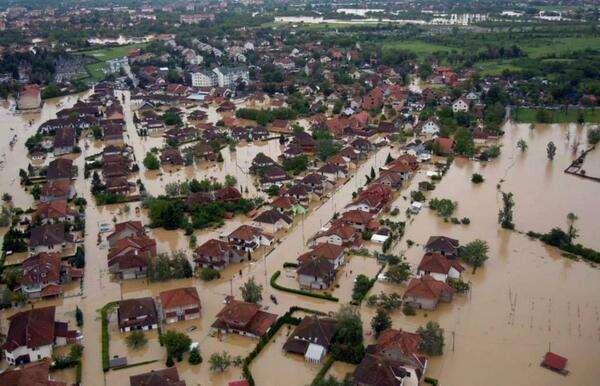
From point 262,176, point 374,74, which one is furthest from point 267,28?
point 262,176

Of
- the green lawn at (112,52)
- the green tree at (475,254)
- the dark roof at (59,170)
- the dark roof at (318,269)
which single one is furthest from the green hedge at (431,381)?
the green lawn at (112,52)

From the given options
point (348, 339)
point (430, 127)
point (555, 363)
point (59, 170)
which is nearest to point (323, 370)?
point (348, 339)

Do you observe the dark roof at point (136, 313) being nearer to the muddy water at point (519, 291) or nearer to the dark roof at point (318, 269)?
the dark roof at point (318, 269)

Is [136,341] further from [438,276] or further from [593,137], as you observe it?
[593,137]

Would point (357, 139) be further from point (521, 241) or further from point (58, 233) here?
point (58, 233)

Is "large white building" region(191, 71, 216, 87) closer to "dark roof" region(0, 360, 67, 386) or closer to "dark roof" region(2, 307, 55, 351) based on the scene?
"dark roof" region(2, 307, 55, 351)

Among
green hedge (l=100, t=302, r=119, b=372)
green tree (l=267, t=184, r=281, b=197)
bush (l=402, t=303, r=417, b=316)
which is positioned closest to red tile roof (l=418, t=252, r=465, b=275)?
bush (l=402, t=303, r=417, b=316)
